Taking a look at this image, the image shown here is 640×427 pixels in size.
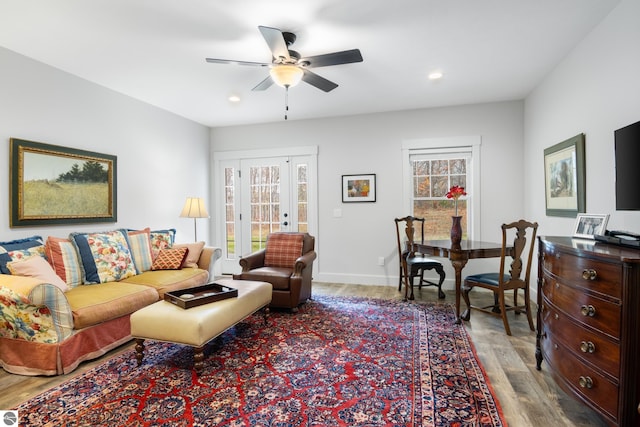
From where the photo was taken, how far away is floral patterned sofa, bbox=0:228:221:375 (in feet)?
7.45

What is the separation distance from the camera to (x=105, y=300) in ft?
8.61

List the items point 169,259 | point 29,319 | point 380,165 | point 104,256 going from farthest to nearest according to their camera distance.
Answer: point 380,165
point 169,259
point 104,256
point 29,319

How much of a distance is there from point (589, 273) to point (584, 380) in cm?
55

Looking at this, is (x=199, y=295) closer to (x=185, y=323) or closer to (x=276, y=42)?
(x=185, y=323)

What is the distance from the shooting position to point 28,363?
230 centimetres

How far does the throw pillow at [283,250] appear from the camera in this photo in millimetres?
4020

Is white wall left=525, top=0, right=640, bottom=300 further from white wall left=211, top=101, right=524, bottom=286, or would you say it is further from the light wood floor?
the light wood floor

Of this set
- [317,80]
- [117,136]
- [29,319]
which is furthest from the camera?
[117,136]

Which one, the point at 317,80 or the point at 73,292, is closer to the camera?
the point at 73,292

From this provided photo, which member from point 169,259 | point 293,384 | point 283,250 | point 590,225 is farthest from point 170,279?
point 590,225

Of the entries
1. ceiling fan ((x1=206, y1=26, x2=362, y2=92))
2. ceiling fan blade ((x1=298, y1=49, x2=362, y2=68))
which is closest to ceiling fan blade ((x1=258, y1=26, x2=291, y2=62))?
ceiling fan ((x1=206, y1=26, x2=362, y2=92))

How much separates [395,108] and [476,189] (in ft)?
5.32

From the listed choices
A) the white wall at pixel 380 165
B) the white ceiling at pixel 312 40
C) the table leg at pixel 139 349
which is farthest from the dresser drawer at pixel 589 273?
the table leg at pixel 139 349

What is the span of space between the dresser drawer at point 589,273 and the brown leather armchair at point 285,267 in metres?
2.36
